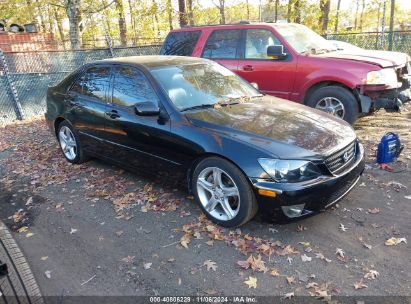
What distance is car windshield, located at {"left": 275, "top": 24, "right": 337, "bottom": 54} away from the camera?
691 cm

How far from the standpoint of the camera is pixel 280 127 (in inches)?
147

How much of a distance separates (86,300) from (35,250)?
106cm

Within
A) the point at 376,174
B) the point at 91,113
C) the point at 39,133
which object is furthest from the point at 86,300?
the point at 39,133

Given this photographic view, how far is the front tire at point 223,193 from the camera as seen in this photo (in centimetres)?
341

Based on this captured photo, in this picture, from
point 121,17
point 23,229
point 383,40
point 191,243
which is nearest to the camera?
point 191,243

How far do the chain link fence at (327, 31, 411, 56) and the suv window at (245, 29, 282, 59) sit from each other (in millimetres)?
7098

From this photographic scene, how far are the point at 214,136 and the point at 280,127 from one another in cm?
69

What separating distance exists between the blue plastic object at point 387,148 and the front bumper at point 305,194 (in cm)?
184

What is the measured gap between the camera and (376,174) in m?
4.85

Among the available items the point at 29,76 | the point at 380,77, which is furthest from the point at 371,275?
the point at 29,76

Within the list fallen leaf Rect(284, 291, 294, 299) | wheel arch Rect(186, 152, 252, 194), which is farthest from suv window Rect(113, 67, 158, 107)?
fallen leaf Rect(284, 291, 294, 299)

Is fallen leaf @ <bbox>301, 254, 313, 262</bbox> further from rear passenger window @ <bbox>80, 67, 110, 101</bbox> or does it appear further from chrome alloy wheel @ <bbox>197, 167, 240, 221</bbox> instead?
rear passenger window @ <bbox>80, 67, 110, 101</bbox>

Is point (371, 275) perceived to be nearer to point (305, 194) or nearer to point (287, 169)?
point (305, 194)

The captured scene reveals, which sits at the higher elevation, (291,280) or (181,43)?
(181,43)
